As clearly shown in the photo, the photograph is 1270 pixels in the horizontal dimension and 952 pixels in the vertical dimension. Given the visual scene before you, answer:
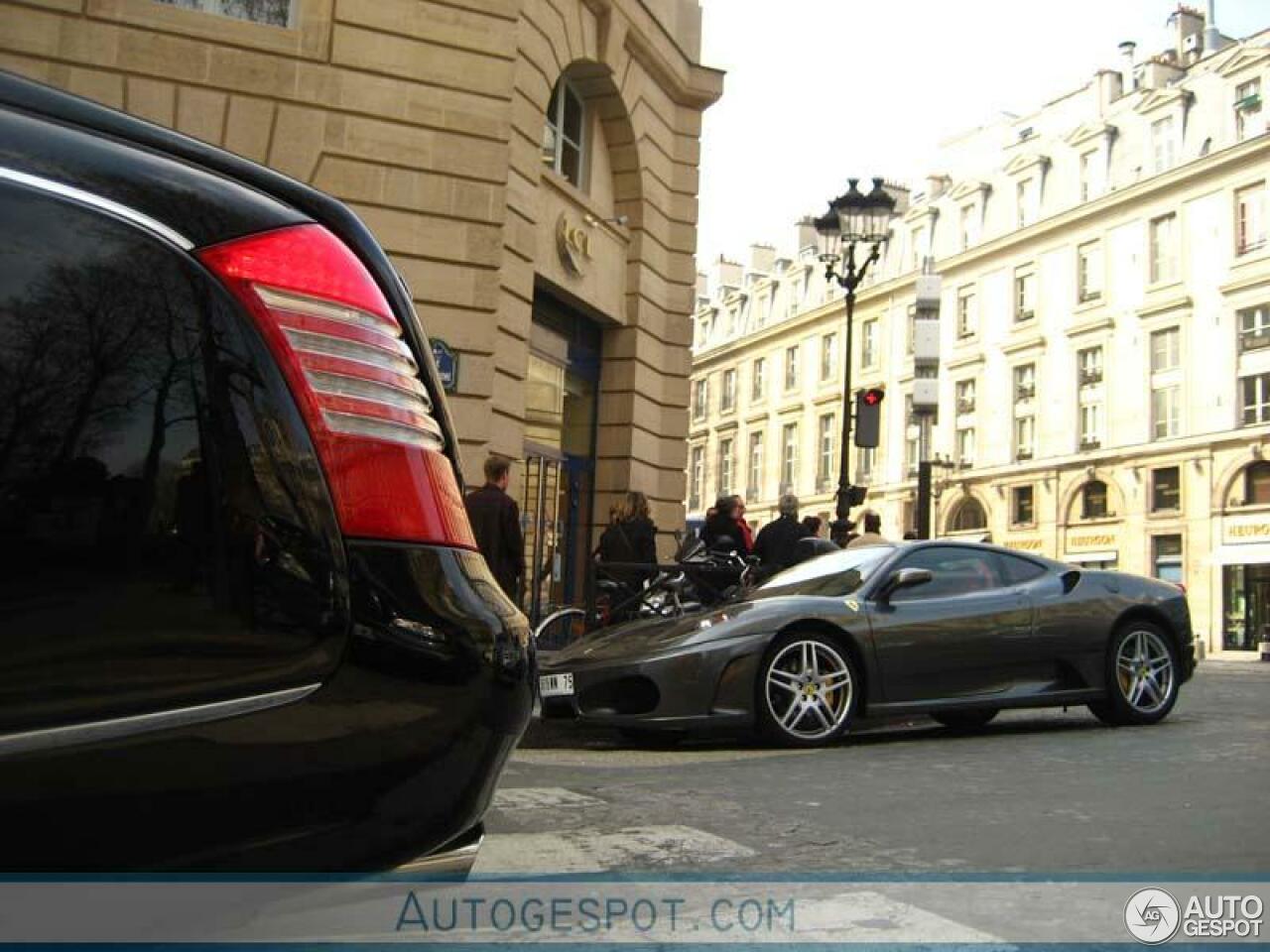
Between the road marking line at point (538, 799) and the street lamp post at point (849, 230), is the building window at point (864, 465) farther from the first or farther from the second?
the road marking line at point (538, 799)

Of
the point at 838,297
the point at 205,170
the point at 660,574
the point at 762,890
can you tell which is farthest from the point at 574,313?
the point at 838,297

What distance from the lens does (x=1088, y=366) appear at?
49.5 meters

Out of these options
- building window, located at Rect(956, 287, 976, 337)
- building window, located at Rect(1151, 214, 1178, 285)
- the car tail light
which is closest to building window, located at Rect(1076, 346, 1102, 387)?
building window, located at Rect(1151, 214, 1178, 285)

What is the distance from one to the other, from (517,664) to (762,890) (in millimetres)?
1863

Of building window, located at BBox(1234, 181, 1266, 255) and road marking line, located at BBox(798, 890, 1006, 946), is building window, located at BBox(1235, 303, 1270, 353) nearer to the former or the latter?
building window, located at BBox(1234, 181, 1266, 255)

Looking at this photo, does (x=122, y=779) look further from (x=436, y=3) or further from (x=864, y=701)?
(x=436, y=3)

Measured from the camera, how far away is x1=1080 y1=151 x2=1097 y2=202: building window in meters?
51.3

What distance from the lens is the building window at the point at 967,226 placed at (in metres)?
58.1

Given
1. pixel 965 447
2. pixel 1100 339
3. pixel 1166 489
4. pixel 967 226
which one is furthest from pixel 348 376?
pixel 967 226

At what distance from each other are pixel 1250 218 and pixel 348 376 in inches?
1875

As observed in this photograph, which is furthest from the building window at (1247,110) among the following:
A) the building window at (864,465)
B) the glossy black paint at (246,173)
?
the glossy black paint at (246,173)

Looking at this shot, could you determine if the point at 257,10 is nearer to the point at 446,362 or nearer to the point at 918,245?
the point at 446,362

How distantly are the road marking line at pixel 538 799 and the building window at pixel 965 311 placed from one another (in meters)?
53.9

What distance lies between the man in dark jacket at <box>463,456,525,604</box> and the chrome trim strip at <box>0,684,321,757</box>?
796 centimetres
